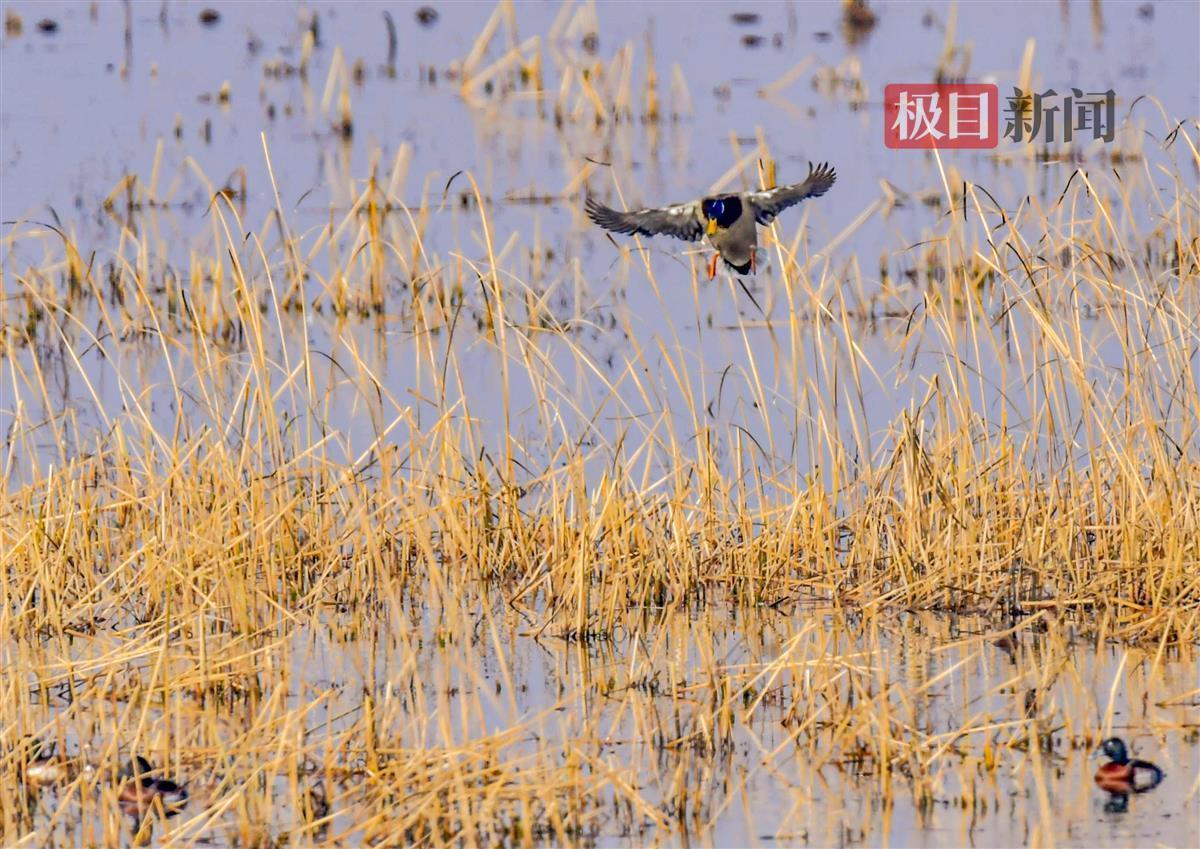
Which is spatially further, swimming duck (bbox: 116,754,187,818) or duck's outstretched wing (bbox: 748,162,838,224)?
duck's outstretched wing (bbox: 748,162,838,224)

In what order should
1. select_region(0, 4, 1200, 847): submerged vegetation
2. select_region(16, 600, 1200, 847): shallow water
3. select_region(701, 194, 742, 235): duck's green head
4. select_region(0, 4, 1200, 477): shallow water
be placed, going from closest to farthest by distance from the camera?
select_region(16, 600, 1200, 847): shallow water < select_region(0, 4, 1200, 847): submerged vegetation < select_region(701, 194, 742, 235): duck's green head < select_region(0, 4, 1200, 477): shallow water

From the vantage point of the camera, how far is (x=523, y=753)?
4.45 m

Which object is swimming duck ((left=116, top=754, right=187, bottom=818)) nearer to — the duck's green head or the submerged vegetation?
the submerged vegetation

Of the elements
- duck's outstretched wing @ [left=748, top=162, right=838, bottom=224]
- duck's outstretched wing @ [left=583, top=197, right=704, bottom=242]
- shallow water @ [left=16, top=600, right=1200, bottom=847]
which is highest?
duck's outstretched wing @ [left=748, top=162, right=838, bottom=224]

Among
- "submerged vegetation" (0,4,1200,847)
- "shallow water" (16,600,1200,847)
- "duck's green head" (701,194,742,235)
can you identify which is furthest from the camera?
"duck's green head" (701,194,742,235)

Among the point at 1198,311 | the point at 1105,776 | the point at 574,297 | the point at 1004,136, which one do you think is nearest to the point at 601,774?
the point at 1105,776

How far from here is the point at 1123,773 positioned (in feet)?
13.4

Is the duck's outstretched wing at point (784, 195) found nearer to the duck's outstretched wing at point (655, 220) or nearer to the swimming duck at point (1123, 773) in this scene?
the duck's outstretched wing at point (655, 220)

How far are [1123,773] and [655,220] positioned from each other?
8.77ft

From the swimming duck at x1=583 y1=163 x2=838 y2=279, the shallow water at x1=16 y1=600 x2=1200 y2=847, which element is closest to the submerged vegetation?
the shallow water at x1=16 y1=600 x2=1200 y2=847

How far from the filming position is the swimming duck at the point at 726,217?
243 inches

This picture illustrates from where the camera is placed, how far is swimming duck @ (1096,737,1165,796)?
408cm

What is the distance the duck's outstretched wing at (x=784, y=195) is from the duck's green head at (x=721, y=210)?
0.25ft

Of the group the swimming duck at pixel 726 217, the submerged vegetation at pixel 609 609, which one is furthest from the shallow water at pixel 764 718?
the swimming duck at pixel 726 217
